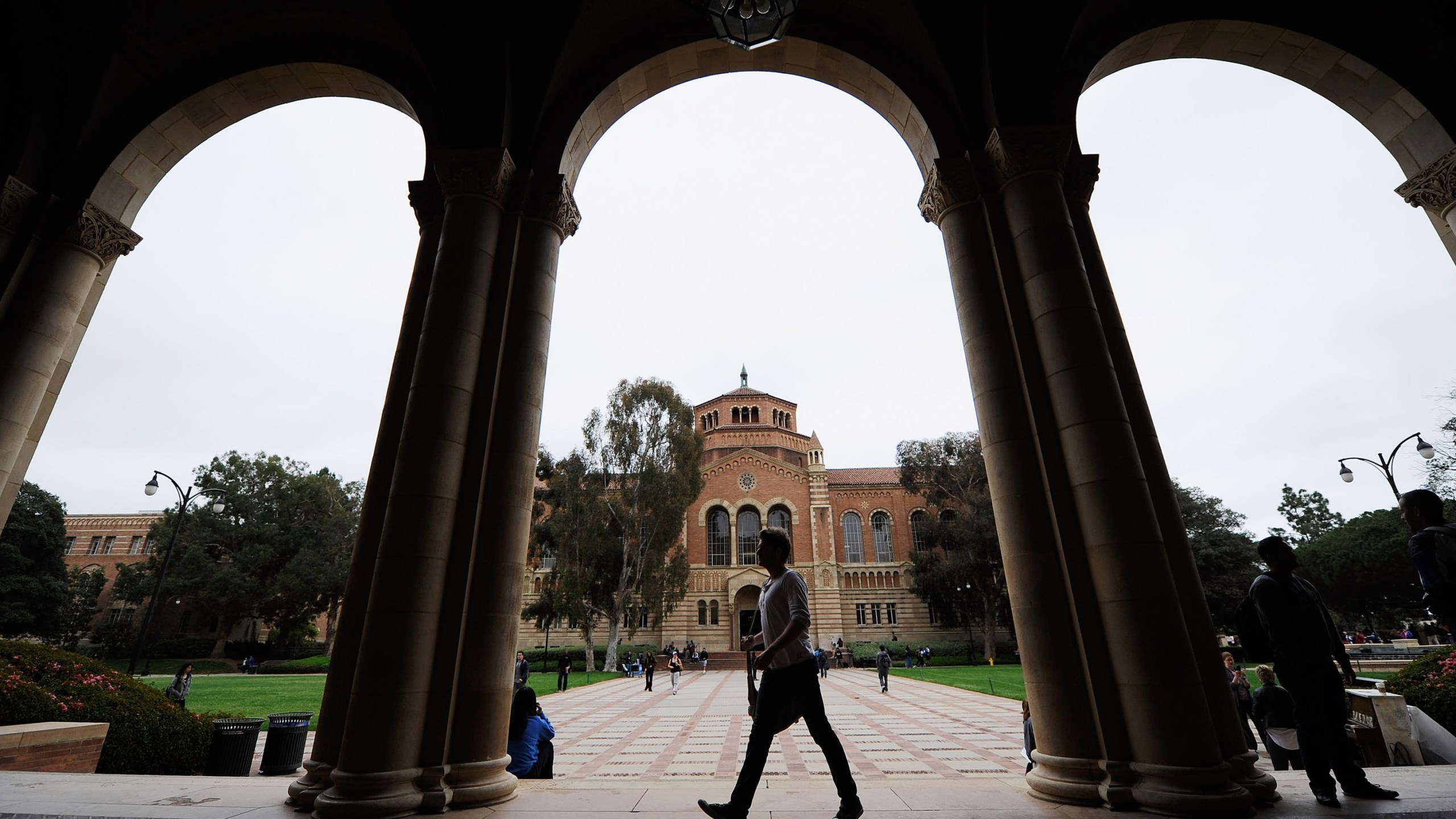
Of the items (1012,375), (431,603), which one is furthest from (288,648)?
(1012,375)

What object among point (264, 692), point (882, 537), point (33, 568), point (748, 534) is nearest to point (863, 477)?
point (882, 537)

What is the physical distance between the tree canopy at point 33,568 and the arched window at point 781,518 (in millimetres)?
46718

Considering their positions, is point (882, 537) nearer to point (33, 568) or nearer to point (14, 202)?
point (14, 202)

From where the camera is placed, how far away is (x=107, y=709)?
7.44 meters

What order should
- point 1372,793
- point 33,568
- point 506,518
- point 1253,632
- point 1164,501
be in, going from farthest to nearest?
1. point 33,568
2. point 506,518
3. point 1164,501
4. point 1253,632
5. point 1372,793

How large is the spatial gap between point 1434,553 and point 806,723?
4124 millimetres

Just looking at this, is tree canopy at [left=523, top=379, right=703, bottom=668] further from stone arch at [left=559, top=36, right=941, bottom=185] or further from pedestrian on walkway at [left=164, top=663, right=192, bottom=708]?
stone arch at [left=559, top=36, right=941, bottom=185]

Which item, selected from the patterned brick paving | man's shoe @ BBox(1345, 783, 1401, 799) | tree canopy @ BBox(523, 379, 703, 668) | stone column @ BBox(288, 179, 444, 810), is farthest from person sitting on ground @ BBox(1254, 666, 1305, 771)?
tree canopy @ BBox(523, 379, 703, 668)

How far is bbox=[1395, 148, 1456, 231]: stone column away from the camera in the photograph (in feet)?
22.5

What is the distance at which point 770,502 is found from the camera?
1999 inches

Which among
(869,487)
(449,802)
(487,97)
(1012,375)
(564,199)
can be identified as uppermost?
(869,487)

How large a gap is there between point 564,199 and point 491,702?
16.0 feet

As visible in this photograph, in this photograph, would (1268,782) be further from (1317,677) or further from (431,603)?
(431,603)

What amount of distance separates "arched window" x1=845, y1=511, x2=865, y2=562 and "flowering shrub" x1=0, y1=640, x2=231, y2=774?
47829 mm
